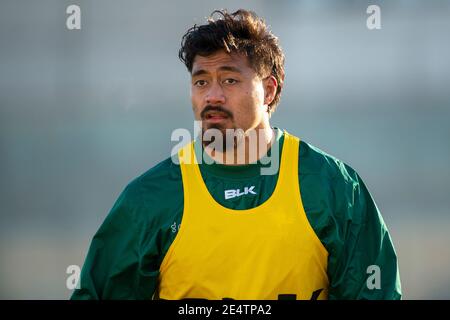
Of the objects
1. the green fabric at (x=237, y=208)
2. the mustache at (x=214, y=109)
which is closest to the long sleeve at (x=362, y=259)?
the green fabric at (x=237, y=208)

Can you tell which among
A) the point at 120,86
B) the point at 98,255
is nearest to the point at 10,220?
the point at 120,86

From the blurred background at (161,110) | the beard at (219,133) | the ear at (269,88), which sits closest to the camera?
the beard at (219,133)

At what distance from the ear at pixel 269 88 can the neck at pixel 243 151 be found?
191mm

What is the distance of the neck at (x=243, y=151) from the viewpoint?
2467 millimetres

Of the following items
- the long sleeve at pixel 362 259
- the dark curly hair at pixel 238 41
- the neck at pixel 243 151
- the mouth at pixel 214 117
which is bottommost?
the long sleeve at pixel 362 259

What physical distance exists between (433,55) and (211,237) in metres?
1.69

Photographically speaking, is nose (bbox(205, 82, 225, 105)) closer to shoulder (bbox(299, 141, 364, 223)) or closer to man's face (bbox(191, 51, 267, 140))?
man's face (bbox(191, 51, 267, 140))

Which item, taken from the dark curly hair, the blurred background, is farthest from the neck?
the blurred background

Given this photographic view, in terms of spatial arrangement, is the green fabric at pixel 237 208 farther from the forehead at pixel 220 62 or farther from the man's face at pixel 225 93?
the forehead at pixel 220 62

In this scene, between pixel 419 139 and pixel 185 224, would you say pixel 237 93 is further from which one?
pixel 419 139

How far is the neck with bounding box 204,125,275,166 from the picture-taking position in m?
2.47

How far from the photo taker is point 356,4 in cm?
351

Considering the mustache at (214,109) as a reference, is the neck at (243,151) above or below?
below
